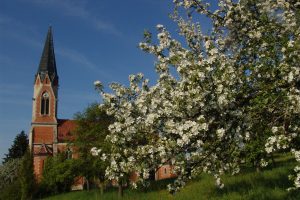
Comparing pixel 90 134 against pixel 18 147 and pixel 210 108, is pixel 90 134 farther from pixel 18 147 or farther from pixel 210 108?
pixel 18 147

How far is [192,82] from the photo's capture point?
24.1 ft

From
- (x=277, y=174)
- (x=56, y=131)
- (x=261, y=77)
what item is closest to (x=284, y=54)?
(x=261, y=77)

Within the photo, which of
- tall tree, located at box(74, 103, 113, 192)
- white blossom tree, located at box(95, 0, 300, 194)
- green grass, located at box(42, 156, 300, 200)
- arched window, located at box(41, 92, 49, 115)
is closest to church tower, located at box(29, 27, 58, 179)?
arched window, located at box(41, 92, 49, 115)

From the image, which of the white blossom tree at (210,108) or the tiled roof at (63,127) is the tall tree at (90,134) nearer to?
the white blossom tree at (210,108)

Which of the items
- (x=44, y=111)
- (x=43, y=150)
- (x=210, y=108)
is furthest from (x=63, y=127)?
(x=210, y=108)

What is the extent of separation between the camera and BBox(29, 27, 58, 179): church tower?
75.3 m

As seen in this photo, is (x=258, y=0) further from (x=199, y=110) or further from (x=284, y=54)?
(x=199, y=110)

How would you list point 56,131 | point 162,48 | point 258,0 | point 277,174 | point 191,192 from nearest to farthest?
point 162,48, point 258,0, point 277,174, point 191,192, point 56,131

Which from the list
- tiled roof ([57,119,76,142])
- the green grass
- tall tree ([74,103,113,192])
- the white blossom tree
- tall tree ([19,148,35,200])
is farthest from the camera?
tiled roof ([57,119,76,142])

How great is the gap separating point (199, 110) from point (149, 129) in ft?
4.49

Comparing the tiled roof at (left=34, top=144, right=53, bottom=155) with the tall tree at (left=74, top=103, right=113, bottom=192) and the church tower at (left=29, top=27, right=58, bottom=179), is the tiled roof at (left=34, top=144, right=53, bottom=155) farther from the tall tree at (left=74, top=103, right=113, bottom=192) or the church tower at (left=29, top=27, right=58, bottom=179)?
the tall tree at (left=74, top=103, right=113, bottom=192)

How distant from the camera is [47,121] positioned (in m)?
78.4

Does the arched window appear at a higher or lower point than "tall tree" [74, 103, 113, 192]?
higher

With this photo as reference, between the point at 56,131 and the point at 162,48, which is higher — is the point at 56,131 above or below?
above
